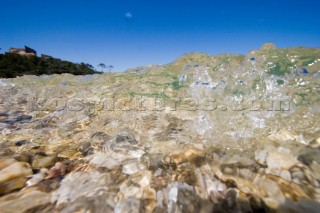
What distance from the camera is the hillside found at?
1861mm

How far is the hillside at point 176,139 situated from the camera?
186cm

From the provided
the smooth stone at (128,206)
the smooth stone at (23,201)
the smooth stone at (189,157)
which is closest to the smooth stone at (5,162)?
the smooth stone at (23,201)

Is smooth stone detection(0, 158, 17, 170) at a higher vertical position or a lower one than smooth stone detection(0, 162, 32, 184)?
higher

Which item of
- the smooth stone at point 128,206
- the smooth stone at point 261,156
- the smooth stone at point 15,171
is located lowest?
the smooth stone at point 128,206

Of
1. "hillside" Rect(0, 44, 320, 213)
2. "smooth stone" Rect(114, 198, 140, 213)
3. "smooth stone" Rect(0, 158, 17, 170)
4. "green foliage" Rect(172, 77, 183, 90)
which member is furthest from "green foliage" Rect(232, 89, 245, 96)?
"smooth stone" Rect(0, 158, 17, 170)

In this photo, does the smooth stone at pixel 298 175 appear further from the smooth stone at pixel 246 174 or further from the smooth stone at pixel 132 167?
the smooth stone at pixel 132 167

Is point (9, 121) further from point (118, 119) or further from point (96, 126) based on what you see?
point (118, 119)

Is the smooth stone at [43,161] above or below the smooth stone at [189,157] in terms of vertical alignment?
below

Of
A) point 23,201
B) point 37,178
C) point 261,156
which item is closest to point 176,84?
point 261,156

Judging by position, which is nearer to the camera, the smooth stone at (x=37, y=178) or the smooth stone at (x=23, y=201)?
the smooth stone at (x=23, y=201)

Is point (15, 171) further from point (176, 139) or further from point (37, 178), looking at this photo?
point (176, 139)

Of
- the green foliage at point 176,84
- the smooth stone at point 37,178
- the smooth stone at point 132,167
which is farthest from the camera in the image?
the green foliage at point 176,84

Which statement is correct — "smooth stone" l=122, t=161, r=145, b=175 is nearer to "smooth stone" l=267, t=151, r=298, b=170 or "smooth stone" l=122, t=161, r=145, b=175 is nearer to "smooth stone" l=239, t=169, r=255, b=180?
"smooth stone" l=239, t=169, r=255, b=180

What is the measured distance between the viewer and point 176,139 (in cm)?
277
